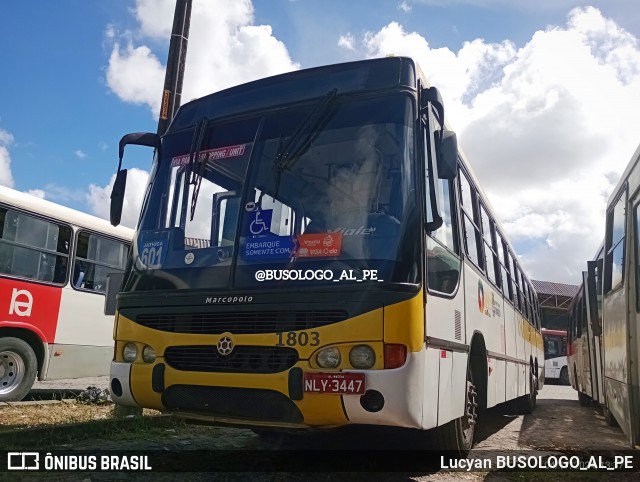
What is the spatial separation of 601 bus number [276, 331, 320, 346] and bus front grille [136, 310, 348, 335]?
4cm

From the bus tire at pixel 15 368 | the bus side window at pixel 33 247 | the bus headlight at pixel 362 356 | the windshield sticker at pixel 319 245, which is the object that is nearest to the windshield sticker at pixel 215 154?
the windshield sticker at pixel 319 245

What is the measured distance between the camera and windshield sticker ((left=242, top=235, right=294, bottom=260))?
14.2ft

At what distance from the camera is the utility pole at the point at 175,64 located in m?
7.53

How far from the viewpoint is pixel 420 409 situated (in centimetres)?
397

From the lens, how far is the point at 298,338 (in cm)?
409

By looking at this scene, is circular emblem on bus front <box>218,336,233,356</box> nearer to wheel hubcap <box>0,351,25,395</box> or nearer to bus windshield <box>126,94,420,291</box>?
bus windshield <box>126,94,420,291</box>

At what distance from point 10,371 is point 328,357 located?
7.16 m

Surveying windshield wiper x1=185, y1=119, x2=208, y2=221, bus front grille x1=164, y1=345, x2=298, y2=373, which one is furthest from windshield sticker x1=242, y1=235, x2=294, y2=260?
windshield wiper x1=185, y1=119, x2=208, y2=221

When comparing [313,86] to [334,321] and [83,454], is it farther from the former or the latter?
[83,454]

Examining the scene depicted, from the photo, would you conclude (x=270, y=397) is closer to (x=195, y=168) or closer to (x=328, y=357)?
(x=328, y=357)

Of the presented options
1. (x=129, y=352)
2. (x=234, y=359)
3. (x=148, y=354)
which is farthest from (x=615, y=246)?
(x=129, y=352)

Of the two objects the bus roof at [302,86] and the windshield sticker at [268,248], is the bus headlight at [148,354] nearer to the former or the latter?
the windshield sticker at [268,248]

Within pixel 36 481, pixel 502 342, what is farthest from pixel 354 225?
pixel 502 342

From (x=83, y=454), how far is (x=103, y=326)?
235 inches
